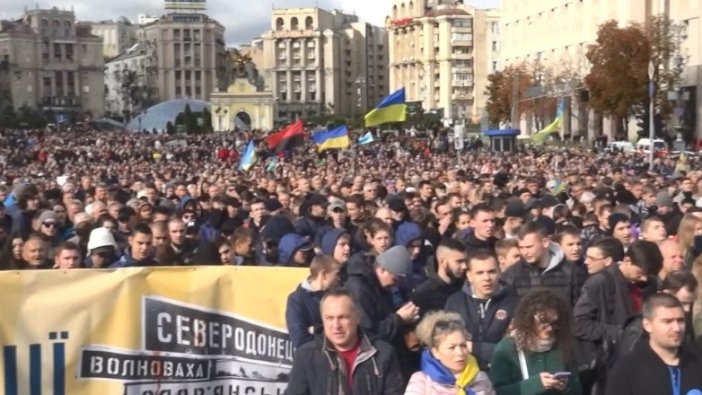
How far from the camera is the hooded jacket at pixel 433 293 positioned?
23.9 feet

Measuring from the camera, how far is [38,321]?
649cm

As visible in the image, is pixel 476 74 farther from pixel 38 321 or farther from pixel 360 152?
pixel 38 321

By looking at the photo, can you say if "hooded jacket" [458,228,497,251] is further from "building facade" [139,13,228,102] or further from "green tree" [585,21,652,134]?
"building facade" [139,13,228,102]

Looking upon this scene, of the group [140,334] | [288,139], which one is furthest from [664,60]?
[140,334]

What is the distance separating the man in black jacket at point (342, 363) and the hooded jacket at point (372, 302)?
3.17 ft

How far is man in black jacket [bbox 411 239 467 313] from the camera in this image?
733 cm

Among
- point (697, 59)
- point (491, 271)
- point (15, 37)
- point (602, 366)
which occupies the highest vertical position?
point (15, 37)

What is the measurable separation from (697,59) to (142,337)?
54.8 metres

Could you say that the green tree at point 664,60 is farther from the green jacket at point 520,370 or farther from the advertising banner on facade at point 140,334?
Result: the green jacket at point 520,370

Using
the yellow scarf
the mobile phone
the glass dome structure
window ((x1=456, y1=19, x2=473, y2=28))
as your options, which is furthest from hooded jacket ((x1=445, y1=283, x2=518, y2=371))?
window ((x1=456, y1=19, x2=473, y2=28))

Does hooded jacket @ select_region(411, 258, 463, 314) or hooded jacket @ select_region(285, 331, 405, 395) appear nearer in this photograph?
hooded jacket @ select_region(285, 331, 405, 395)

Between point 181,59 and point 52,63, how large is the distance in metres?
20.9

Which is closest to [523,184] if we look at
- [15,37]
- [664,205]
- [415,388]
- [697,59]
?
[664,205]

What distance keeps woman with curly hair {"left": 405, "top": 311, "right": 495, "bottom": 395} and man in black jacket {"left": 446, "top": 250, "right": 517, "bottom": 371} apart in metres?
1.24
